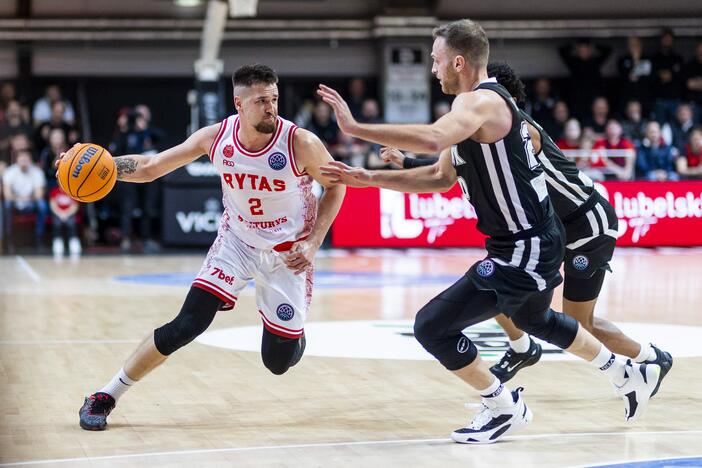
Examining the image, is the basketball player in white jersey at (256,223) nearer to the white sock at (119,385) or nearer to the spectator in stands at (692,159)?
the white sock at (119,385)

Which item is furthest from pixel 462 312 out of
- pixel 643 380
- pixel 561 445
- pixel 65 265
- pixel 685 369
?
pixel 65 265

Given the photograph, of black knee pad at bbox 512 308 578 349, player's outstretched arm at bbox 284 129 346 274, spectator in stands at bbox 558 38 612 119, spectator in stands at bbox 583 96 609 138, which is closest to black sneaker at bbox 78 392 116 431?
player's outstretched arm at bbox 284 129 346 274

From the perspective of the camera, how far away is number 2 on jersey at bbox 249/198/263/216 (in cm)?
580

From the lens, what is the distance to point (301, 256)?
5.64 m

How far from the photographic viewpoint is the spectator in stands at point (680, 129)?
18.9 meters

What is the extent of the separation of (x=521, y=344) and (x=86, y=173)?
Result: 102 inches

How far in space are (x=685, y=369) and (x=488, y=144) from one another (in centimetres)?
276

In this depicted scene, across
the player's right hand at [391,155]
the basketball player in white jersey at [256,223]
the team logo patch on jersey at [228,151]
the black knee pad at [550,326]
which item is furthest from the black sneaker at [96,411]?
the black knee pad at [550,326]

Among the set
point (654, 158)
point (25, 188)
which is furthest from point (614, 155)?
point (25, 188)

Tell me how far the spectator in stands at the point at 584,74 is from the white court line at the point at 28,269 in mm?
10726

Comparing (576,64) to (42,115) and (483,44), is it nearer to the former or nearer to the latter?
(42,115)

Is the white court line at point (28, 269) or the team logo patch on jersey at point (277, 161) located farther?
the white court line at point (28, 269)

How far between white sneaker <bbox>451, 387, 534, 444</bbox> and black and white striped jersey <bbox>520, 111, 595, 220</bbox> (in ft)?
4.35

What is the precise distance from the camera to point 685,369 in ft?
23.2
